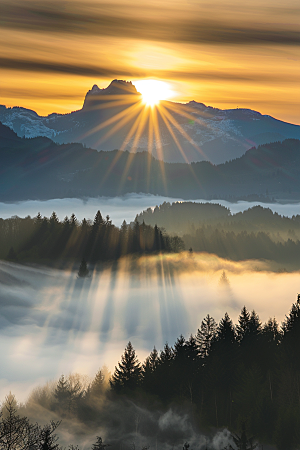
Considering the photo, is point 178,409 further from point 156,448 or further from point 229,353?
point 229,353

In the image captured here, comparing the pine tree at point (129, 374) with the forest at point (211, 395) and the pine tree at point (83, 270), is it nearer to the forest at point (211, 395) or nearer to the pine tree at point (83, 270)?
the forest at point (211, 395)

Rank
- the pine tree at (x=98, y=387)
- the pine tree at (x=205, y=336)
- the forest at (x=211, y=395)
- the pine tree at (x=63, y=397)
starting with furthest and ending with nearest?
the pine tree at (x=63, y=397), the pine tree at (x=98, y=387), the pine tree at (x=205, y=336), the forest at (x=211, y=395)

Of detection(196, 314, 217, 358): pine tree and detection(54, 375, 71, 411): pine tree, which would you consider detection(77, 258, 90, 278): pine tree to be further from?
detection(196, 314, 217, 358): pine tree

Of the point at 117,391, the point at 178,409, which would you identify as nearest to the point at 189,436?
the point at 178,409

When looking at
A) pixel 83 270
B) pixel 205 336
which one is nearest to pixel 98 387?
pixel 205 336

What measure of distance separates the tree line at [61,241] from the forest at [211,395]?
11063 centimetres

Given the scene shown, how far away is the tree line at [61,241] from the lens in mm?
185625

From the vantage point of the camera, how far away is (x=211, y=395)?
226ft

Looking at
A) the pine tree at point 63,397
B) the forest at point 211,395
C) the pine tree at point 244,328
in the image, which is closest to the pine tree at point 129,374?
the forest at point 211,395

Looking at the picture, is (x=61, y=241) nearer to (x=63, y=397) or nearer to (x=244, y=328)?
(x=63, y=397)

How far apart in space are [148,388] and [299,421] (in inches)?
894

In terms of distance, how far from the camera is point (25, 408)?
304 feet

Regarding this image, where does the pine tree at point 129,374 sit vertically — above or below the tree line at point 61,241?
below

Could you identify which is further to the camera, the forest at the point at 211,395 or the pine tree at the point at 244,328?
the pine tree at the point at 244,328
